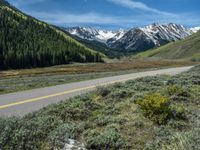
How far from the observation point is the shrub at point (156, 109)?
1034 cm

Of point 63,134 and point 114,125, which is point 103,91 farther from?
point 63,134

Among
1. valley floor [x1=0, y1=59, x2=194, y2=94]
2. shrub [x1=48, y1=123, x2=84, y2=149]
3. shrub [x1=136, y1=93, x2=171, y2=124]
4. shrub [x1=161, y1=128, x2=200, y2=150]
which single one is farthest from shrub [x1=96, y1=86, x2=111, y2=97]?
valley floor [x1=0, y1=59, x2=194, y2=94]

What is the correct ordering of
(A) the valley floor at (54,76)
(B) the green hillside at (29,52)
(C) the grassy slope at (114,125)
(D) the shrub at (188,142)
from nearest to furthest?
(D) the shrub at (188,142) → (C) the grassy slope at (114,125) → (A) the valley floor at (54,76) → (B) the green hillside at (29,52)

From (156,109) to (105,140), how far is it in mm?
2438

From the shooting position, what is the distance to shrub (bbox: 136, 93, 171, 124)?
33.9 feet

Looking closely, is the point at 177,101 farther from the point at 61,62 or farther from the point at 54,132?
the point at 61,62

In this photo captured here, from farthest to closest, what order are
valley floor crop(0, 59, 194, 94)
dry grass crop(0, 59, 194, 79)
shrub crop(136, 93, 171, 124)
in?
dry grass crop(0, 59, 194, 79) < valley floor crop(0, 59, 194, 94) < shrub crop(136, 93, 171, 124)

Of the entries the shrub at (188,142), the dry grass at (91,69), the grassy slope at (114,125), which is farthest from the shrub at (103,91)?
the dry grass at (91,69)

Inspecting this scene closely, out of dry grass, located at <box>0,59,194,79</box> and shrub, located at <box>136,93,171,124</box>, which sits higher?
shrub, located at <box>136,93,171,124</box>

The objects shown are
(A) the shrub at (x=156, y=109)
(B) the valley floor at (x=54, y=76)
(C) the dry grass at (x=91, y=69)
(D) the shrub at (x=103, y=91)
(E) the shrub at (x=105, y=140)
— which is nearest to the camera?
(E) the shrub at (x=105, y=140)

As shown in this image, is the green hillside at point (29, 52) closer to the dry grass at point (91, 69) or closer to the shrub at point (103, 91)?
the dry grass at point (91, 69)

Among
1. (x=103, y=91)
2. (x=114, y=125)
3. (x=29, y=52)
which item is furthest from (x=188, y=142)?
(x=29, y=52)

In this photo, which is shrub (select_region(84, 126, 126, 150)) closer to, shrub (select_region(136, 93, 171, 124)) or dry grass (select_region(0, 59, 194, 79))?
shrub (select_region(136, 93, 171, 124))

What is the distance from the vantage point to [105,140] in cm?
882
